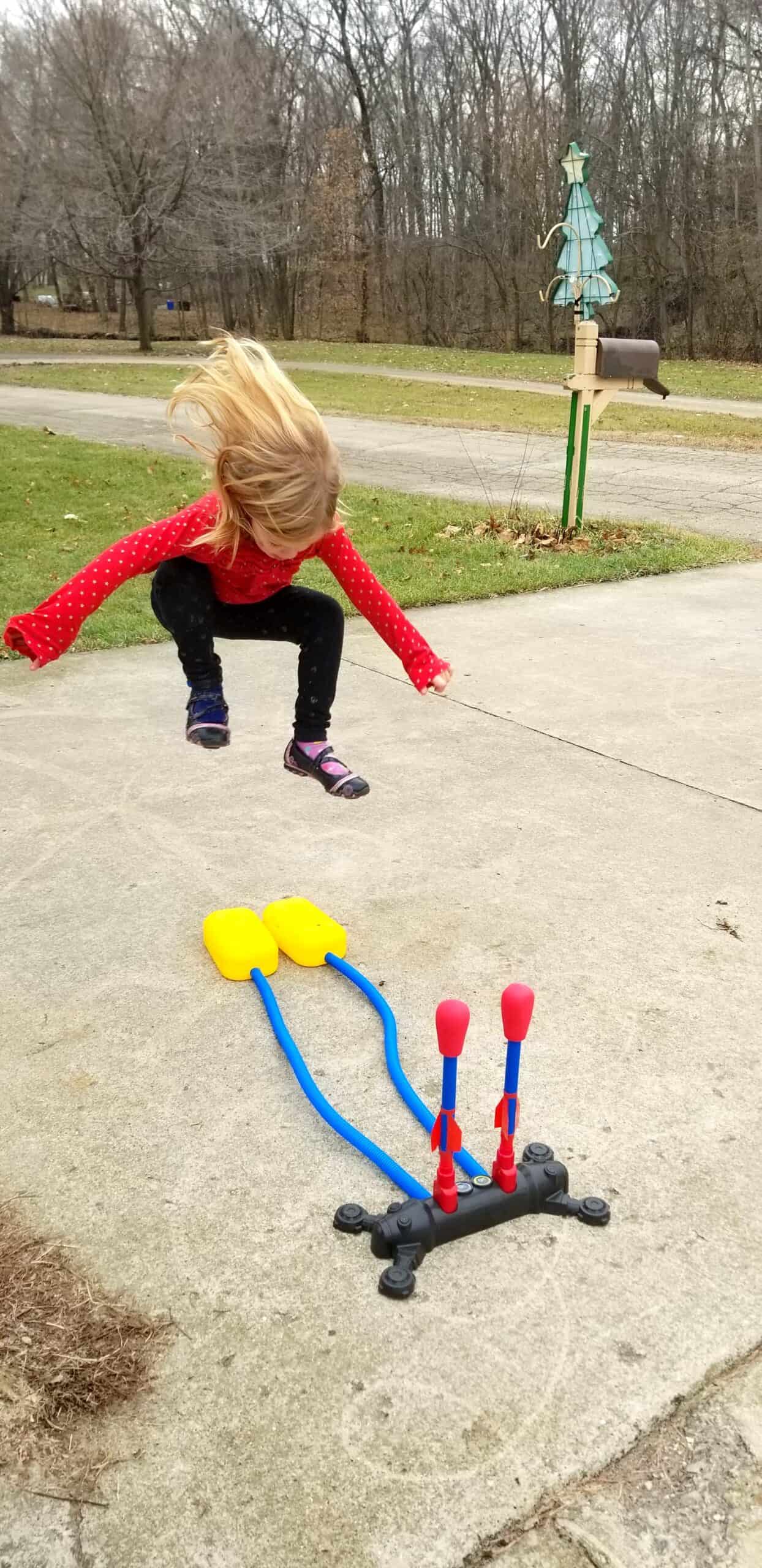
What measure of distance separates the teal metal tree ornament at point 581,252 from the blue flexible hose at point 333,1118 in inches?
238

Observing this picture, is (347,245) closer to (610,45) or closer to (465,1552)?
(610,45)

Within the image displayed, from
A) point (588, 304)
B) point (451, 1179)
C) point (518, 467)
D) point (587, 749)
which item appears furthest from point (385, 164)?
point (451, 1179)

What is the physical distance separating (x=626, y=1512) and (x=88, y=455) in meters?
11.3

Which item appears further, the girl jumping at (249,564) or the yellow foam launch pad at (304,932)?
the yellow foam launch pad at (304,932)

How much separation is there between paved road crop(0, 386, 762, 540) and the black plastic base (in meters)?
7.50

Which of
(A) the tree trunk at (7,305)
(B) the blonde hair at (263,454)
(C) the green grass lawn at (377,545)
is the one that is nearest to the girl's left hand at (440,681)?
(B) the blonde hair at (263,454)

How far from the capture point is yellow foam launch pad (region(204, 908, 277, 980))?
9.85ft

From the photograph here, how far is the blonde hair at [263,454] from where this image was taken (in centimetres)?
272

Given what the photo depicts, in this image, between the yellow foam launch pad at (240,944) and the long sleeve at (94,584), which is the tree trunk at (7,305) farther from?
the yellow foam launch pad at (240,944)

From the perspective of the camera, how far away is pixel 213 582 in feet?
10.3

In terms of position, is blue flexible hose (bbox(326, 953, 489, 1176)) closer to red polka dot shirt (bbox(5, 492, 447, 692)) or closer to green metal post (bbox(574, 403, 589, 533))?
red polka dot shirt (bbox(5, 492, 447, 692))

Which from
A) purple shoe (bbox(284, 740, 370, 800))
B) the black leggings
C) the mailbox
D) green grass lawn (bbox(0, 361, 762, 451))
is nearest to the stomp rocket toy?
purple shoe (bbox(284, 740, 370, 800))

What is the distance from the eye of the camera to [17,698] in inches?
208

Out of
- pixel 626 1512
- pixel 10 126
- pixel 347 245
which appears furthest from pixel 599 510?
pixel 347 245
